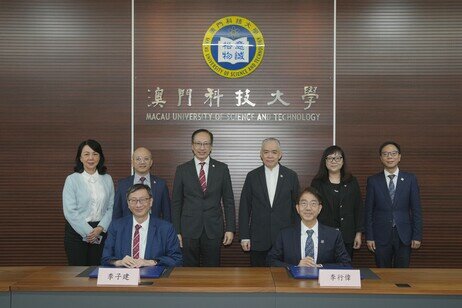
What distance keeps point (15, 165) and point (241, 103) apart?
2142mm

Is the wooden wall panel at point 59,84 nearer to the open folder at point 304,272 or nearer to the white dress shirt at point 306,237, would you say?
the white dress shirt at point 306,237

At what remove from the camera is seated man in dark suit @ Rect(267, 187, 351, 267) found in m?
2.88

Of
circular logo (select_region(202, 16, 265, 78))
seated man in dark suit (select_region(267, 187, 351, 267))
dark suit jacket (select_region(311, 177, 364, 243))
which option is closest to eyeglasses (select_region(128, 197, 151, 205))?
seated man in dark suit (select_region(267, 187, 351, 267))

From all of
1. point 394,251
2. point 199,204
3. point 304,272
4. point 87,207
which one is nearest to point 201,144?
point 199,204

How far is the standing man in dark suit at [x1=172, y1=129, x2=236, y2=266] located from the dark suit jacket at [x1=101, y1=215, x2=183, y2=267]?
0.94 meters

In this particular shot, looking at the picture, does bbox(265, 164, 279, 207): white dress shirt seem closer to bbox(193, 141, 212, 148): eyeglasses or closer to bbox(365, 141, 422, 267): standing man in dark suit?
bbox(193, 141, 212, 148): eyeglasses

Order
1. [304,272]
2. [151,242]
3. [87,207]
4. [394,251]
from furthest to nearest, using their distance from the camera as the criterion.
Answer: [394,251]
[87,207]
[151,242]
[304,272]

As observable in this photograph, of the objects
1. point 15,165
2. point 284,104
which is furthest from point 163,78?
point 15,165

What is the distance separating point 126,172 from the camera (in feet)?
15.5

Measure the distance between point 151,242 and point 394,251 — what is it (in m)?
2.05

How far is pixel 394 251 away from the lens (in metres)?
3.95

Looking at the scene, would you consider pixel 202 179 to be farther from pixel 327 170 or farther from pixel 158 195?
pixel 327 170

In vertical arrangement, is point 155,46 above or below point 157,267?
above

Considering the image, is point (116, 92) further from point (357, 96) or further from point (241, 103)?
point (357, 96)
